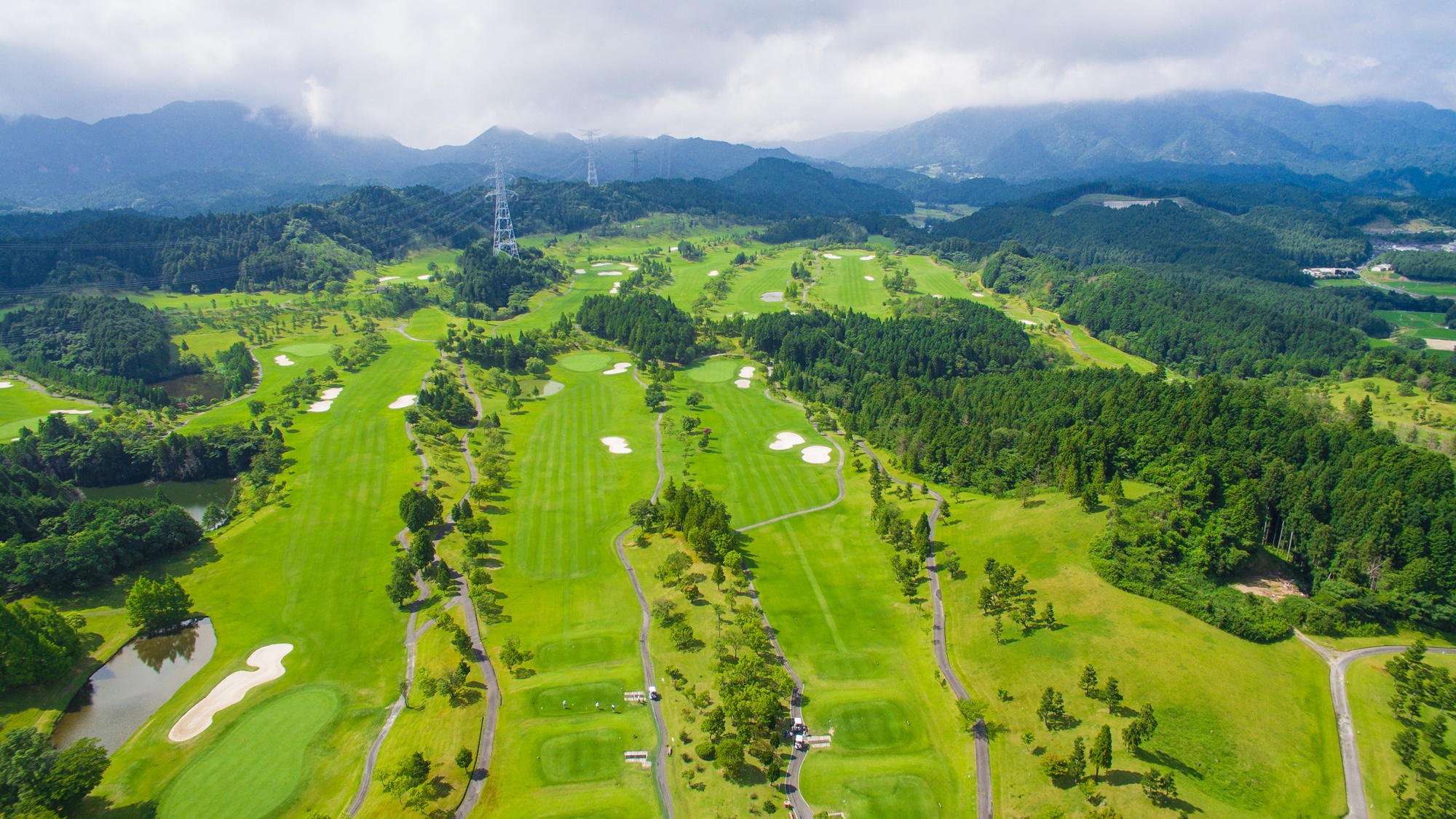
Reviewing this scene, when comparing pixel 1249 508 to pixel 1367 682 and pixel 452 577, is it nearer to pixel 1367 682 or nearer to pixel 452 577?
pixel 1367 682

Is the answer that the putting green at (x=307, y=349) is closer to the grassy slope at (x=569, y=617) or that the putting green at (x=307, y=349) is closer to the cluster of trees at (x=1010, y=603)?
the grassy slope at (x=569, y=617)

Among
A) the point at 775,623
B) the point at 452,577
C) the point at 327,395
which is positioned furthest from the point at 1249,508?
the point at 327,395

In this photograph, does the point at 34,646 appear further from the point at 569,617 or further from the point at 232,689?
the point at 569,617

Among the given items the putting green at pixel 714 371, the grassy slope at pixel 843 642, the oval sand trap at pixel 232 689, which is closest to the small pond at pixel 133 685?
the oval sand trap at pixel 232 689

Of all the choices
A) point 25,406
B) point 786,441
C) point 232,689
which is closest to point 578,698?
point 232,689

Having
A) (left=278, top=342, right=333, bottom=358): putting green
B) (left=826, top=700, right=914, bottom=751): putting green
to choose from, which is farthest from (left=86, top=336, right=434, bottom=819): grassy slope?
(left=278, top=342, right=333, bottom=358): putting green

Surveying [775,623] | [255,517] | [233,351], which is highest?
[233,351]
